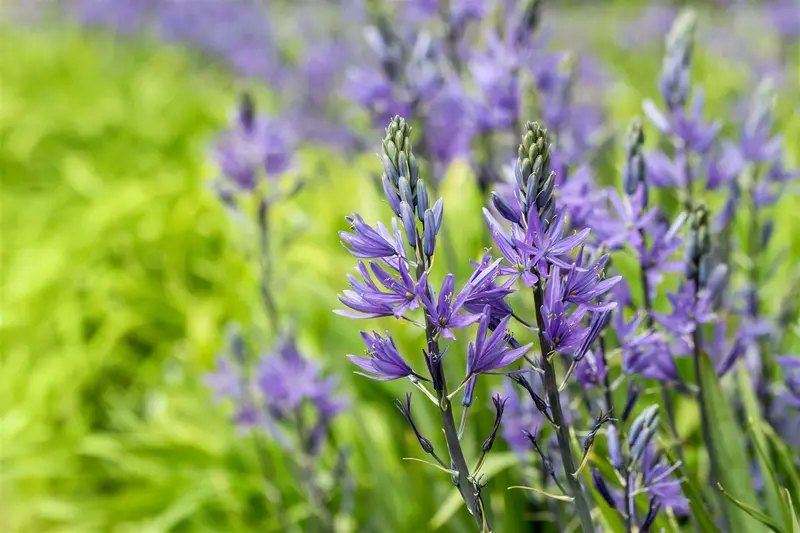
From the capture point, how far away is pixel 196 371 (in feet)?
10.9

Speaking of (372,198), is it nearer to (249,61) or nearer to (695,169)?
(695,169)

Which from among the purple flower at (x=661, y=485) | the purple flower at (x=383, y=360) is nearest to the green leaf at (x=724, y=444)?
the purple flower at (x=661, y=485)

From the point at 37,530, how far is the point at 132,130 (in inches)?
167

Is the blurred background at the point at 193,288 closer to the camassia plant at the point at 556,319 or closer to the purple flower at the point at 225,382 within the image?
the purple flower at the point at 225,382

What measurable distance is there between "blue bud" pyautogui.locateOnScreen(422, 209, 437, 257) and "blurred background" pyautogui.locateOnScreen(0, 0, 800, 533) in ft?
3.96

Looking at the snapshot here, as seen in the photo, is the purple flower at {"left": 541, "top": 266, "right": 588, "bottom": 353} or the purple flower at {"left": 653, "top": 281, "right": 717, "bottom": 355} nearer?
the purple flower at {"left": 541, "top": 266, "right": 588, "bottom": 353}

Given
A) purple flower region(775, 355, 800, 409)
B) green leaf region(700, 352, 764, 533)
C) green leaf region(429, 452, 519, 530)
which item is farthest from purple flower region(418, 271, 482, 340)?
green leaf region(429, 452, 519, 530)

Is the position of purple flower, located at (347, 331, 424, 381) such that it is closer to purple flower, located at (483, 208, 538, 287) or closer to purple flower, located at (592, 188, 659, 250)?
purple flower, located at (483, 208, 538, 287)

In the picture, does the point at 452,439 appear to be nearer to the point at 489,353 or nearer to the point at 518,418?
the point at 489,353

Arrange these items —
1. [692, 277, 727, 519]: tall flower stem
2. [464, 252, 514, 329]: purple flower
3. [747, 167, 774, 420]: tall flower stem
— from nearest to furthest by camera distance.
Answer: [464, 252, 514, 329]: purple flower, [692, 277, 727, 519]: tall flower stem, [747, 167, 774, 420]: tall flower stem

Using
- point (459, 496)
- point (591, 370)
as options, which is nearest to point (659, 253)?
point (591, 370)

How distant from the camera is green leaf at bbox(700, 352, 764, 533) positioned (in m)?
1.61

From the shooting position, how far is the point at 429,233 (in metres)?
1.09

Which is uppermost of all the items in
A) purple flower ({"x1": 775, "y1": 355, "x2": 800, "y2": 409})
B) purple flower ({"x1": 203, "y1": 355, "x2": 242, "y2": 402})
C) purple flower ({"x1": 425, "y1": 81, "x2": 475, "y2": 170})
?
purple flower ({"x1": 425, "y1": 81, "x2": 475, "y2": 170})
